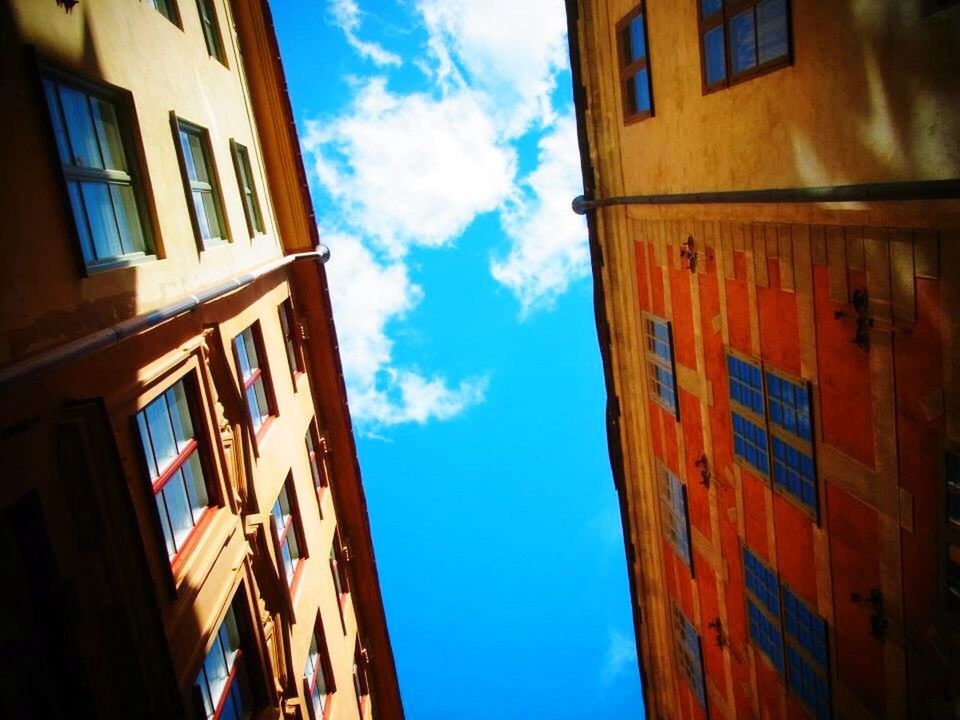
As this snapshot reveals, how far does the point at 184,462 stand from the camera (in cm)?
848

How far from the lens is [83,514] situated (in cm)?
583

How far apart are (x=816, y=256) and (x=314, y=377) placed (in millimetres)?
13452

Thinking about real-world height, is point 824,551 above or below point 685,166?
below

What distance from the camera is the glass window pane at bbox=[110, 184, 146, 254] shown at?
7.58 metres

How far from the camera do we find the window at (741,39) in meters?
7.37

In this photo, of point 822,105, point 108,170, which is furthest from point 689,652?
point 108,170

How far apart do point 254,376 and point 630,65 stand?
9.61 meters

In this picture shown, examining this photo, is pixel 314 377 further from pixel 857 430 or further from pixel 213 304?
pixel 857 430

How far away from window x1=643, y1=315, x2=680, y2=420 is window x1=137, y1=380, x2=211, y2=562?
9153 mm

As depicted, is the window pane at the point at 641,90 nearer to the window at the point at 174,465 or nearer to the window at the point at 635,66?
the window at the point at 635,66

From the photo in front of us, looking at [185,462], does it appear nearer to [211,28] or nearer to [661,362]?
[661,362]

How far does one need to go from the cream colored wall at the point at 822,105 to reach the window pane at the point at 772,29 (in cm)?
20

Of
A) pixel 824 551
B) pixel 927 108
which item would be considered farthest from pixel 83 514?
pixel 824 551

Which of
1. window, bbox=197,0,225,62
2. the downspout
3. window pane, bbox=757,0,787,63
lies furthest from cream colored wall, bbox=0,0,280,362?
window pane, bbox=757,0,787,63
